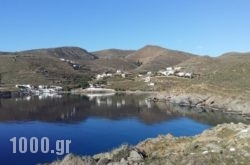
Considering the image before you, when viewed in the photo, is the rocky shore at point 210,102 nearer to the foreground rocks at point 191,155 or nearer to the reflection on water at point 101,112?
the reflection on water at point 101,112

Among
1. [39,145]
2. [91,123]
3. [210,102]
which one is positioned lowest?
[39,145]

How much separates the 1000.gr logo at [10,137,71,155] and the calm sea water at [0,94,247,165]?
2.42 feet

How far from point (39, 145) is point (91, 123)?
1076 inches

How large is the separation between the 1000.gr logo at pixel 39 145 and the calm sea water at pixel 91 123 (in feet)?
2.42

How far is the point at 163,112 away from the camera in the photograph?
109 metres

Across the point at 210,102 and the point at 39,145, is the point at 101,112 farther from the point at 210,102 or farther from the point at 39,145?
the point at 39,145

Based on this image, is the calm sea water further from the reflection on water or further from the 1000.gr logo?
the 1000.gr logo

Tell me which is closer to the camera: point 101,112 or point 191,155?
point 191,155

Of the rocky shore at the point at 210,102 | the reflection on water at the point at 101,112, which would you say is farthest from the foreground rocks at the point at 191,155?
the rocky shore at the point at 210,102

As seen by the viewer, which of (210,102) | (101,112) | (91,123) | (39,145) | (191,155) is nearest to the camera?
(191,155)

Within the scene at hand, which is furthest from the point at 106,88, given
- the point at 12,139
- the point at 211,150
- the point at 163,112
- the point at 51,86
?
the point at 211,150

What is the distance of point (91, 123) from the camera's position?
89.3 m

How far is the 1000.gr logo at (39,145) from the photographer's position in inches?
2207

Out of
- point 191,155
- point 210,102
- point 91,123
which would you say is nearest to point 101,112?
point 91,123
